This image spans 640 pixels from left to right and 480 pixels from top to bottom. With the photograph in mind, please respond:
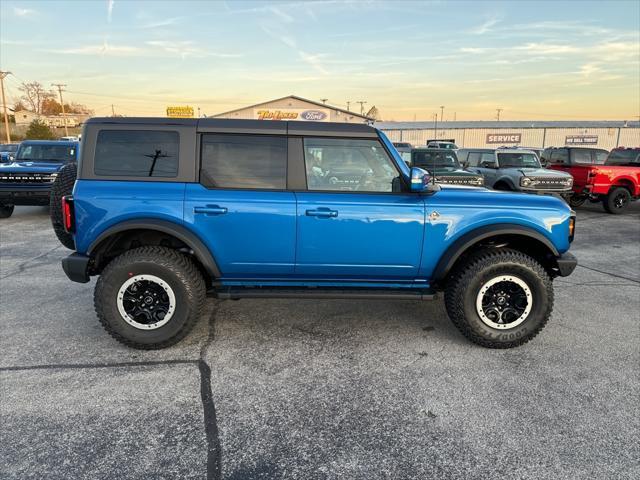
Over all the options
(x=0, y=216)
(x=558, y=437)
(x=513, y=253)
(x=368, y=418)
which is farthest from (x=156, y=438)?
(x=0, y=216)

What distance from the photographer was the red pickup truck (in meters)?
11.5

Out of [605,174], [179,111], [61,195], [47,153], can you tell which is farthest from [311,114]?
[61,195]

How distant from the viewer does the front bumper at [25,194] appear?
9414 mm

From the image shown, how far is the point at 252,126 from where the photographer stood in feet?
12.0

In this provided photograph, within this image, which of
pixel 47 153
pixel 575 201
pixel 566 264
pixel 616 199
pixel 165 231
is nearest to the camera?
pixel 165 231

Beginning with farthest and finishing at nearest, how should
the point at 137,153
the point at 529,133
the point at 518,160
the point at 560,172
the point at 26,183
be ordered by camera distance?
the point at 529,133, the point at 518,160, the point at 560,172, the point at 26,183, the point at 137,153

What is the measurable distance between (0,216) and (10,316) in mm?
7650

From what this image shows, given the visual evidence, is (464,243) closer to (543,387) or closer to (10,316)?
(543,387)

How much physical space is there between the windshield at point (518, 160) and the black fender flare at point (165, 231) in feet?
36.3

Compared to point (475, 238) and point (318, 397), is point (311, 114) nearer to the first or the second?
point (475, 238)

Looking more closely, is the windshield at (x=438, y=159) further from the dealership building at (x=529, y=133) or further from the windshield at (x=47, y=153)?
the dealership building at (x=529, y=133)

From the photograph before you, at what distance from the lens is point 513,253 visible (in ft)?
12.3

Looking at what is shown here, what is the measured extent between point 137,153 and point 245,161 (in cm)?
92

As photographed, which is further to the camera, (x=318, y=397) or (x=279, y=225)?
(x=279, y=225)
